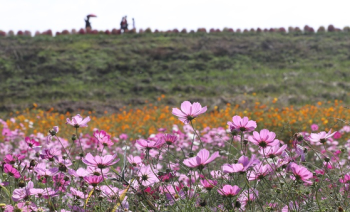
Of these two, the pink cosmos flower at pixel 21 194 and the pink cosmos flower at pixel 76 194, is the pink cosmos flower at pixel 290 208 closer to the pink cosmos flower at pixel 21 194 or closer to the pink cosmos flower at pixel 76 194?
the pink cosmos flower at pixel 76 194

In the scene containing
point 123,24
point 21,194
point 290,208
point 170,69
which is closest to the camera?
point 290,208

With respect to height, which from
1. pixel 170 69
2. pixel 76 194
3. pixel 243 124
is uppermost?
pixel 243 124

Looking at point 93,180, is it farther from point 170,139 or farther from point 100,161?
point 170,139

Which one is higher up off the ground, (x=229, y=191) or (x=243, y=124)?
(x=243, y=124)

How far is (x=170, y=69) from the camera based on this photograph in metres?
15.2

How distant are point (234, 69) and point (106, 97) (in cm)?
575

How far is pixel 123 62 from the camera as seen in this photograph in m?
15.9

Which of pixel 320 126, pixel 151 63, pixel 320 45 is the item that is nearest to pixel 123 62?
pixel 151 63

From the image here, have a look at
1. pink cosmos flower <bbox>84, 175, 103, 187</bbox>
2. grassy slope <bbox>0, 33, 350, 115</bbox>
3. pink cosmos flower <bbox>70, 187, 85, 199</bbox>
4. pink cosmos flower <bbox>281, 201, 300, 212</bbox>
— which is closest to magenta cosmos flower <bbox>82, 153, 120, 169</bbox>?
Answer: pink cosmos flower <bbox>84, 175, 103, 187</bbox>

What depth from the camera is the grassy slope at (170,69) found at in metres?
11.3

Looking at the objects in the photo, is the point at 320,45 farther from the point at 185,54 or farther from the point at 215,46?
the point at 185,54

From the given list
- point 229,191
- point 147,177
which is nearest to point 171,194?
point 147,177

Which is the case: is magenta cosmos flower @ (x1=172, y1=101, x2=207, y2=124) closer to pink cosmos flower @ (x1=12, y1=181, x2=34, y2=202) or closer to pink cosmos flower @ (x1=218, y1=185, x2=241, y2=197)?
pink cosmos flower @ (x1=218, y1=185, x2=241, y2=197)

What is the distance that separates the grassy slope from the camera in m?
11.3
